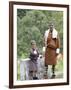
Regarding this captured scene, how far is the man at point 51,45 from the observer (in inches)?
81.9

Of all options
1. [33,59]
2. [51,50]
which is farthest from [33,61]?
[51,50]

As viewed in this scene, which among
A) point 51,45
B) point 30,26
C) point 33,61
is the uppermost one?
point 30,26

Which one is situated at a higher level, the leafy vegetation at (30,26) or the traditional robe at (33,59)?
the leafy vegetation at (30,26)

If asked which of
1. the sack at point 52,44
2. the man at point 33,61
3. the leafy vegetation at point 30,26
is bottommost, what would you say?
the man at point 33,61

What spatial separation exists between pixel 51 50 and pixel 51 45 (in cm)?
5

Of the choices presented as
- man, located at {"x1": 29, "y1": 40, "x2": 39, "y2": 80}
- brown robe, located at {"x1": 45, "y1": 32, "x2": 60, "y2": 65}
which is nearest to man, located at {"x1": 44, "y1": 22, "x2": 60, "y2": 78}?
brown robe, located at {"x1": 45, "y1": 32, "x2": 60, "y2": 65}

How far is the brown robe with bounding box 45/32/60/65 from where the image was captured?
6.83ft

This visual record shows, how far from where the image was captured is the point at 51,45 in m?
2.09

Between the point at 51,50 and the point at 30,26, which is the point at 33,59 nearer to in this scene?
the point at 51,50

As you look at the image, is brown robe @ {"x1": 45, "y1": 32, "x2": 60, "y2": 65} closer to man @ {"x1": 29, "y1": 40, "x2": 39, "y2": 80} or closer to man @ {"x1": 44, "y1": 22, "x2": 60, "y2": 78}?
man @ {"x1": 44, "y1": 22, "x2": 60, "y2": 78}

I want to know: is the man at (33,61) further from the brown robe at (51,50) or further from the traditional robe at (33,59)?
the brown robe at (51,50)

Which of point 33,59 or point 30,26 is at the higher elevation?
point 30,26

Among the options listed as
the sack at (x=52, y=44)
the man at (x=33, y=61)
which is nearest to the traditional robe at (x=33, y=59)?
the man at (x=33, y=61)

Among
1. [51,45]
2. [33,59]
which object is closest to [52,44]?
[51,45]
